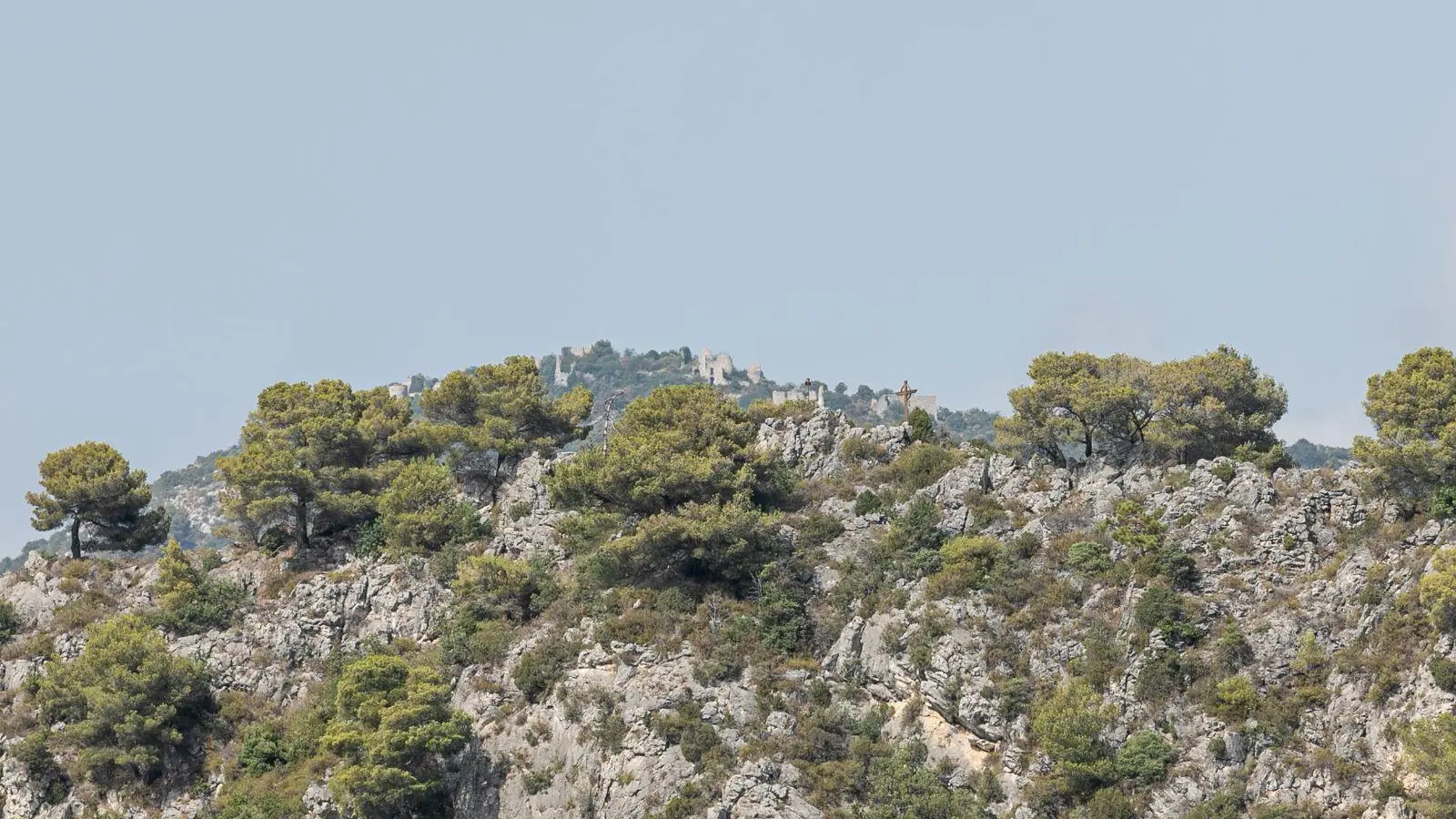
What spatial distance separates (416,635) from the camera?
229 ft

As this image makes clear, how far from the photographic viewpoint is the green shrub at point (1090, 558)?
204 ft

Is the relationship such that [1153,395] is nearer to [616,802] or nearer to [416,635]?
[616,802]

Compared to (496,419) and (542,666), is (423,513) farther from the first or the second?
(542,666)

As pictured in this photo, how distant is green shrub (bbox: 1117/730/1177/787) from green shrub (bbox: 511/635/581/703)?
2369cm

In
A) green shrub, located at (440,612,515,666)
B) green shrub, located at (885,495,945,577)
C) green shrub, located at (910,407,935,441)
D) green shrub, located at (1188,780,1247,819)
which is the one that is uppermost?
green shrub, located at (910,407,935,441)

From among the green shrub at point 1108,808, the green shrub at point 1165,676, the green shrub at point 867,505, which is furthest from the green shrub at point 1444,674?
the green shrub at point 867,505

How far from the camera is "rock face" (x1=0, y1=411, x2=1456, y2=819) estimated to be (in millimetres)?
52781

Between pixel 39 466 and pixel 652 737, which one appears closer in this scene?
pixel 652 737

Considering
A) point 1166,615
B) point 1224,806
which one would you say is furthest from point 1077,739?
point 1166,615

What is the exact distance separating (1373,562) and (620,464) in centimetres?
3299

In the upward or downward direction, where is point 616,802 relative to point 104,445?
downward

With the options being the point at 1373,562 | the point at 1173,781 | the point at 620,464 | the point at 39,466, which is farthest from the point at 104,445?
the point at 1373,562

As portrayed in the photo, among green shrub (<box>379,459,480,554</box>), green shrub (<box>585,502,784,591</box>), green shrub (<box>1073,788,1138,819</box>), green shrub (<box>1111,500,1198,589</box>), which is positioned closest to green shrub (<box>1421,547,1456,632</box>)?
green shrub (<box>1111,500,1198,589</box>)

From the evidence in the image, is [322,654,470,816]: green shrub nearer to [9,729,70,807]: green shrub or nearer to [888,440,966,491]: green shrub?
[9,729,70,807]: green shrub
